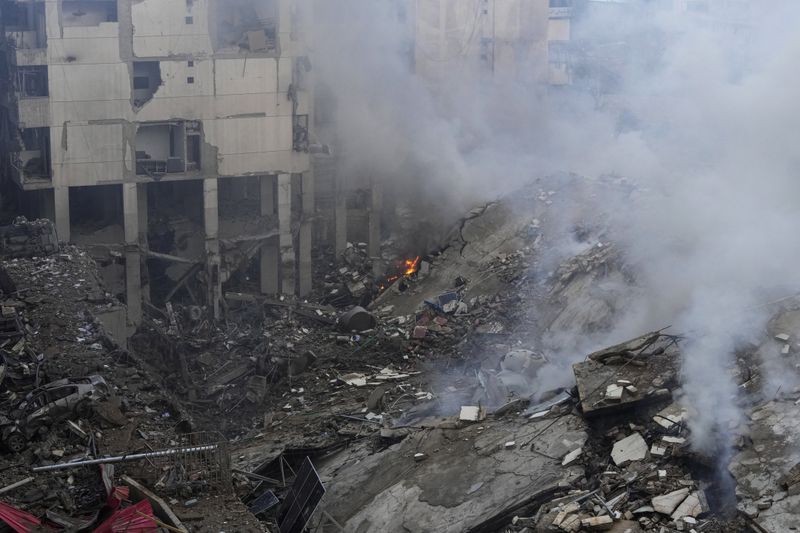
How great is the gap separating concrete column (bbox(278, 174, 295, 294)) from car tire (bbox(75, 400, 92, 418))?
44.3 ft

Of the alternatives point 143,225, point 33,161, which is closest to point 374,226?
point 143,225

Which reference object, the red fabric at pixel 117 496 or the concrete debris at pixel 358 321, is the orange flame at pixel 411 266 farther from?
the red fabric at pixel 117 496

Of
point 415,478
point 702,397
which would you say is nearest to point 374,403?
A: point 415,478

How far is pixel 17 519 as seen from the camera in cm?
1005

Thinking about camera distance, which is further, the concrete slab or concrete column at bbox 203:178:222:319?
concrete column at bbox 203:178:222:319

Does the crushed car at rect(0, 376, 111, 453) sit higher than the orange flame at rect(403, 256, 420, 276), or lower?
higher

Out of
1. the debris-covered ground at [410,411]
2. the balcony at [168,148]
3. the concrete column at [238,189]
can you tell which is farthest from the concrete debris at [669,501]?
the concrete column at [238,189]

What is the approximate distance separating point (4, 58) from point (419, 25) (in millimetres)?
11348

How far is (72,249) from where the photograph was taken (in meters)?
20.4

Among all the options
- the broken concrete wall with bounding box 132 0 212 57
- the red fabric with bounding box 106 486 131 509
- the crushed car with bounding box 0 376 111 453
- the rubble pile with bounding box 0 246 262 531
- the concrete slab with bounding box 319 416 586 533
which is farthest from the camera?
the broken concrete wall with bounding box 132 0 212 57

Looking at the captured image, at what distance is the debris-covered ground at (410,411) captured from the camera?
11.4 m

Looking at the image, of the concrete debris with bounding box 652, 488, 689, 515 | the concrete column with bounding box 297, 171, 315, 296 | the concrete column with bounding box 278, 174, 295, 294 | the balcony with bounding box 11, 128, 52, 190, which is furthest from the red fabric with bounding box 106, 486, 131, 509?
the concrete column with bounding box 297, 171, 315, 296

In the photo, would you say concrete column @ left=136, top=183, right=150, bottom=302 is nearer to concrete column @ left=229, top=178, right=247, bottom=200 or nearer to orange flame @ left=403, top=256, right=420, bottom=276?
concrete column @ left=229, top=178, right=247, bottom=200

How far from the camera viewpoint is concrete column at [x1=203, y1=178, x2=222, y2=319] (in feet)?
82.0
